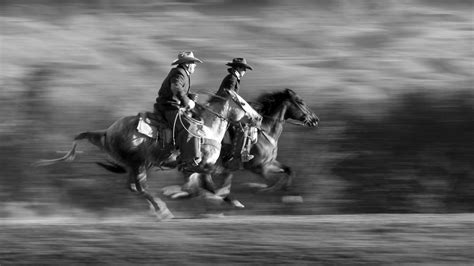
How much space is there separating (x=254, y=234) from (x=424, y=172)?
27.1 ft

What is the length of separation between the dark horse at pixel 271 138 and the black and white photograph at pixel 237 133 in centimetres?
2

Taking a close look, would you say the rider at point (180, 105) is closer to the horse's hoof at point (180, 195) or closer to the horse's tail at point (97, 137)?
the horse's tail at point (97, 137)

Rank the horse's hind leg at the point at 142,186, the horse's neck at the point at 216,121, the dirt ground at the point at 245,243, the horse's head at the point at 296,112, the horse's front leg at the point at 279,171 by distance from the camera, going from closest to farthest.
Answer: the dirt ground at the point at 245,243 → the horse's hind leg at the point at 142,186 → the horse's neck at the point at 216,121 → the horse's front leg at the point at 279,171 → the horse's head at the point at 296,112

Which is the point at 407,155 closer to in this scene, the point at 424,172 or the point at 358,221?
the point at 424,172

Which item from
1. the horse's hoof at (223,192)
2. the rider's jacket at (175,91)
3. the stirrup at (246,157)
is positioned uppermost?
the rider's jacket at (175,91)

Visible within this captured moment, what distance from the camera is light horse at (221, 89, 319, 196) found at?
1656 centimetres

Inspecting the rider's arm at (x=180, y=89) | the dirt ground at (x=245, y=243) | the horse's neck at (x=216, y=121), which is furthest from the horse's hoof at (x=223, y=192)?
the dirt ground at (x=245, y=243)

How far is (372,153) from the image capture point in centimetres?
2061

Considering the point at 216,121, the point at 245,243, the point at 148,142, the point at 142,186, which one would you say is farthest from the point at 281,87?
the point at 245,243

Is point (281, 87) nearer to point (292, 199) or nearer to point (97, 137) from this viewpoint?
point (292, 199)

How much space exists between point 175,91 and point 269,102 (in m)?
2.38

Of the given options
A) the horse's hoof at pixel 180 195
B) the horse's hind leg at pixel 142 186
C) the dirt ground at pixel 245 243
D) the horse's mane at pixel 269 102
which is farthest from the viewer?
the horse's mane at pixel 269 102

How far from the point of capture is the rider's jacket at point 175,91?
15328 mm

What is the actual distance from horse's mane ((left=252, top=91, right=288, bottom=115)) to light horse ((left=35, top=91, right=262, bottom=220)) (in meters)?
0.86
